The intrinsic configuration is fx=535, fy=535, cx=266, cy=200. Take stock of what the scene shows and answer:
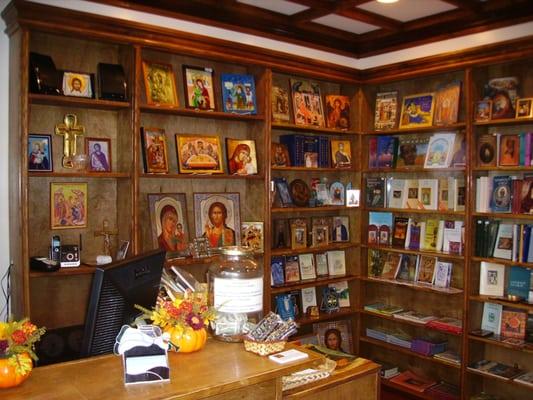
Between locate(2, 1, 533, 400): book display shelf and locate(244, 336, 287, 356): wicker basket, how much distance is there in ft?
→ 4.88

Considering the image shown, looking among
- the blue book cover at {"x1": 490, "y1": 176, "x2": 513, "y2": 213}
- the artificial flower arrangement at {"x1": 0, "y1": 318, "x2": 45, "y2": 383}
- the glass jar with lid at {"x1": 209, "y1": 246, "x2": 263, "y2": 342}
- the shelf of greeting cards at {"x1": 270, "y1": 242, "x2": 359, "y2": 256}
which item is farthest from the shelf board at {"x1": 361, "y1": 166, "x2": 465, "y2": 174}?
the artificial flower arrangement at {"x1": 0, "y1": 318, "x2": 45, "y2": 383}

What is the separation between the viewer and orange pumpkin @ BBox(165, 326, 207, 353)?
6.51 feet

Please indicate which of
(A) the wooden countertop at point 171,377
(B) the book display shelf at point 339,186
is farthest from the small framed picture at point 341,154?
(A) the wooden countertop at point 171,377

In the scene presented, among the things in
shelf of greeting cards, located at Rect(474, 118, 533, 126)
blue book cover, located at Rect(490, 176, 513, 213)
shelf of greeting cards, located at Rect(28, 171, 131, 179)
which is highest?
shelf of greeting cards, located at Rect(474, 118, 533, 126)

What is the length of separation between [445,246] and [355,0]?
1933mm

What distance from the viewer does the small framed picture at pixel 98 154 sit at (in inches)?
134

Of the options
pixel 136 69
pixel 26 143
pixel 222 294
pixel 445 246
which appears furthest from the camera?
pixel 445 246

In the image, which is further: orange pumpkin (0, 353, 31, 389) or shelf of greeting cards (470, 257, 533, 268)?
shelf of greeting cards (470, 257, 533, 268)

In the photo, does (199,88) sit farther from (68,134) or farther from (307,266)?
(307,266)

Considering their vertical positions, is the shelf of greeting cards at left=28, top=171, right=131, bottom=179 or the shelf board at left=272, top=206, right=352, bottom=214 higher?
the shelf of greeting cards at left=28, top=171, right=131, bottom=179

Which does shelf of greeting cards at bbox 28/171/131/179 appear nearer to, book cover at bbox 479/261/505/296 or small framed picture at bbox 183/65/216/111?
small framed picture at bbox 183/65/216/111

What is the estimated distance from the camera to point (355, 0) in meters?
3.35

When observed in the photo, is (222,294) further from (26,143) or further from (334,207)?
(334,207)

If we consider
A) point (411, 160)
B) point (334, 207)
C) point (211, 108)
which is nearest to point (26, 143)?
point (211, 108)
